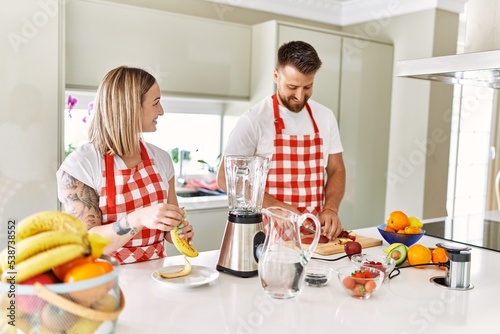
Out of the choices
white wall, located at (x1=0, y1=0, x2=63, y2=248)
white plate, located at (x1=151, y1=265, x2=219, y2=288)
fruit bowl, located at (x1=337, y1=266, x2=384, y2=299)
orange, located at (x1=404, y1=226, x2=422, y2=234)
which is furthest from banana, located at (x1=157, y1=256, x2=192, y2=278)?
white wall, located at (x1=0, y1=0, x2=63, y2=248)

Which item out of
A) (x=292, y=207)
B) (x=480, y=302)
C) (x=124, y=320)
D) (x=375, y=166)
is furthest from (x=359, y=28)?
(x=124, y=320)

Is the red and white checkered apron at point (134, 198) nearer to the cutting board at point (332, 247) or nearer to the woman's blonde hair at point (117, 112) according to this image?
the woman's blonde hair at point (117, 112)

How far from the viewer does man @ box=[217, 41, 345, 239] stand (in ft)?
7.14

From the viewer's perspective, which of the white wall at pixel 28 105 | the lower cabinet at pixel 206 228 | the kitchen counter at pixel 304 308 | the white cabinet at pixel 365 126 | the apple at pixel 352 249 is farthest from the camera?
the white cabinet at pixel 365 126

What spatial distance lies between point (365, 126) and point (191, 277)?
104 inches

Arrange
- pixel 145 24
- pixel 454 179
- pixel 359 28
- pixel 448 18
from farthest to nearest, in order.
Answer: pixel 454 179 → pixel 359 28 → pixel 448 18 → pixel 145 24

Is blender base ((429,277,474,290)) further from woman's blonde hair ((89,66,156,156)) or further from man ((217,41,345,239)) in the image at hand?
woman's blonde hair ((89,66,156,156))

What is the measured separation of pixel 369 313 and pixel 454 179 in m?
3.35

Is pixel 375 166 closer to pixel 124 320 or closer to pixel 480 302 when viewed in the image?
pixel 480 302

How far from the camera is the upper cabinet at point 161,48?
8.93 ft

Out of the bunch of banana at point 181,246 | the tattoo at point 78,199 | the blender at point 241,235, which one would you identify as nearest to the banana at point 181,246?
the bunch of banana at point 181,246

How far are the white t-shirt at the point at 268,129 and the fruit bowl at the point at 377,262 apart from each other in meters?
0.85

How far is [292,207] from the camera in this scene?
2.12 m

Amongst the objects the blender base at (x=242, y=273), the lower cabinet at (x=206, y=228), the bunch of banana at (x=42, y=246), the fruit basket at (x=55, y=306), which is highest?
the bunch of banana at (x=42, y=246)
